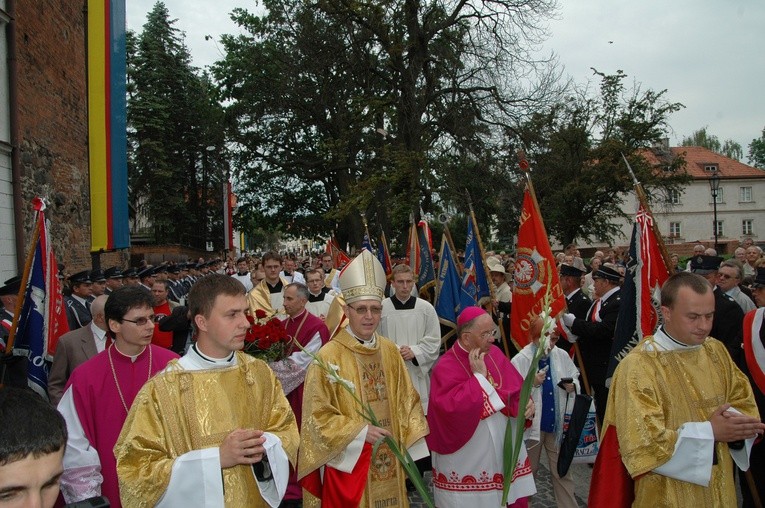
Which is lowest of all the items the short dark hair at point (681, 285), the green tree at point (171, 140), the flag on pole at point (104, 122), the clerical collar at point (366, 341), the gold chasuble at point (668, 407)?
the gold chasuble at point (668, 407)

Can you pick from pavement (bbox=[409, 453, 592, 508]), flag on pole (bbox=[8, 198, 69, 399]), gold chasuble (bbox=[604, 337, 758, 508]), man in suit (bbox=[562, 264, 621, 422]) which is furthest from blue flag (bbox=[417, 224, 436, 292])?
gold chasuble (bbox=[604, 337, 758, 508])

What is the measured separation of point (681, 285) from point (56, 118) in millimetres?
13393

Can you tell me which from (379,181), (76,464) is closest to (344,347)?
(76,464)

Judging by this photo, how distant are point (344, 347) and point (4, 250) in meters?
8.79

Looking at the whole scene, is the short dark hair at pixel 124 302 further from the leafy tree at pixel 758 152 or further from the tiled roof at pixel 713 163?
the leafy tree at pixel 758 152

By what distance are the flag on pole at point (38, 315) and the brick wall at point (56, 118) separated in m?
6.32

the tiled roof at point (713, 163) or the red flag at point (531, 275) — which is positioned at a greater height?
the tiled roof at point (713, 163)

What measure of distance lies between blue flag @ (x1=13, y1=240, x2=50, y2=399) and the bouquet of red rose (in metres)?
Answer: 1.63

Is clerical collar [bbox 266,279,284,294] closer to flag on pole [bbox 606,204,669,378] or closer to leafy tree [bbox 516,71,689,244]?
flag on pole [bbox 606,204,669,378]

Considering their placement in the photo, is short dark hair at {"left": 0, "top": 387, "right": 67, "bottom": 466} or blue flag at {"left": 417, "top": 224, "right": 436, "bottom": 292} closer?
short dark hair at {"left": 0, "top": 387, "right": 67, "bottom": 466}

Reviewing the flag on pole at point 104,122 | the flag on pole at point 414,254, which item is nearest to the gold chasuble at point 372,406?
the flag on pole at point 414,254

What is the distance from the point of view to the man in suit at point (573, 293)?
701cm

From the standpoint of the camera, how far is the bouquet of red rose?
227 inches

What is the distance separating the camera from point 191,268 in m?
19.6
